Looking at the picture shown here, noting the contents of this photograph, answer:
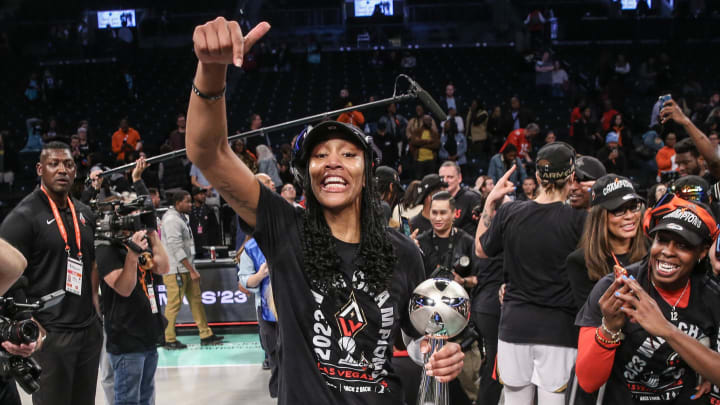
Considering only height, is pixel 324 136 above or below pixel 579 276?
above

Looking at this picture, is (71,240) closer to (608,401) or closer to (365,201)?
(365,201)

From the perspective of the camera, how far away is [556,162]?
177 inches

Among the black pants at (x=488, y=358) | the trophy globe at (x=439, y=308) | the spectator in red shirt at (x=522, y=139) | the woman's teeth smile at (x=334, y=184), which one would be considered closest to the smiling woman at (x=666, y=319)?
the trophy globe at (x=439, y=308)

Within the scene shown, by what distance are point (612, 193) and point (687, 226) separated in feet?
3.52

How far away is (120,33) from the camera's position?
24469mm

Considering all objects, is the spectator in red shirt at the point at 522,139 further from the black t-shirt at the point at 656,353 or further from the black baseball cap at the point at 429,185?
the black t-shirt at the point at 656,353

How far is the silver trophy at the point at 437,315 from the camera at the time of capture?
7.02 feet

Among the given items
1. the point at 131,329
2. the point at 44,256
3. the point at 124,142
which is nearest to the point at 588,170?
the point at 131,329

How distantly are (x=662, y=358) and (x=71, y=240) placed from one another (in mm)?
3571

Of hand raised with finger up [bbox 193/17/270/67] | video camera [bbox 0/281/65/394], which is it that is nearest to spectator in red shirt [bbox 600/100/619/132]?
video camera [bbox 0/281/65/394]

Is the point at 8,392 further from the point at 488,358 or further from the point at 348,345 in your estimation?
the point at 488,358

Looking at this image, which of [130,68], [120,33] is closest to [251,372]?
[130,68]

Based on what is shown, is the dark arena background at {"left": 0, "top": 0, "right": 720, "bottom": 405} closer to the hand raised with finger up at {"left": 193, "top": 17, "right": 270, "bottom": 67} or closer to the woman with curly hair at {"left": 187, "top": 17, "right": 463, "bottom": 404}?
the woman with curly hair at {"left": 187, "top": 17, "right": 463, "bottom": 404}

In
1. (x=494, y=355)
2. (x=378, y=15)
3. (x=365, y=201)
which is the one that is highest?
(x=378, y=15)
